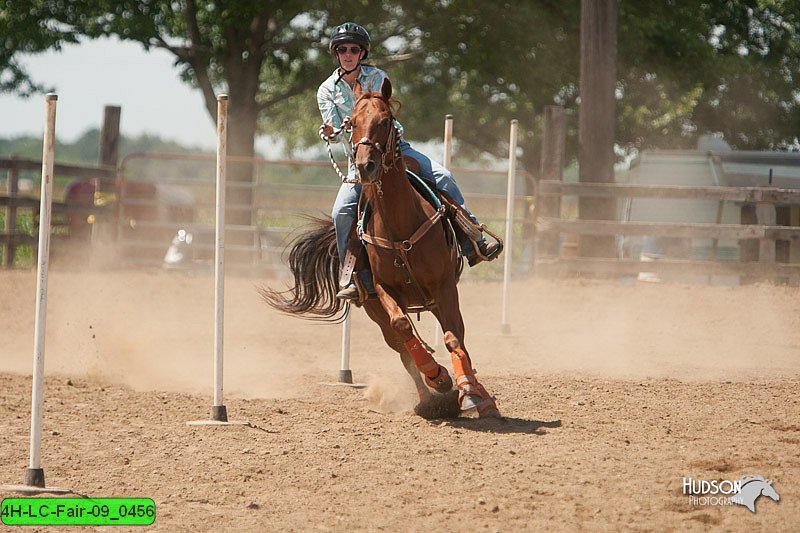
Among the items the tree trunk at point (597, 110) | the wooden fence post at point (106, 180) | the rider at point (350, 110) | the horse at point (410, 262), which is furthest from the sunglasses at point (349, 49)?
the wooden fence post at point (106, 180)

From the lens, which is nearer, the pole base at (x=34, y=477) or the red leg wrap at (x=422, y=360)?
the pole base at (x=34, y=477)

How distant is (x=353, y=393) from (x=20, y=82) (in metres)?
17.1

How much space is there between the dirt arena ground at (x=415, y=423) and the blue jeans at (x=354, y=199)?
1.23 metres

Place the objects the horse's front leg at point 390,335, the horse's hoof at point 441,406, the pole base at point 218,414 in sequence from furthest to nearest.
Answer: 1. the horse's front leg at point 390,335
2. the horse's hoof at point 441,406
3. the pole base at point 218,414

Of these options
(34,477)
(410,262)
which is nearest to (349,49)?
(410,262)

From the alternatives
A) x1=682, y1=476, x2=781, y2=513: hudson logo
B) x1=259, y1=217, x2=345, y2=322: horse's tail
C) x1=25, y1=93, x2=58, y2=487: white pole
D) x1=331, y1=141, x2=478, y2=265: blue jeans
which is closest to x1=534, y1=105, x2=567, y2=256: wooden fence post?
x1=259, y1=217, x2=345, y2=322: horse's tail

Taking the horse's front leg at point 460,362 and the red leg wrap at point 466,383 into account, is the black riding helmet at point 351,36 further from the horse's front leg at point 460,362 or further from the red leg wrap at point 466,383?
the red leg wrap at point 466,383

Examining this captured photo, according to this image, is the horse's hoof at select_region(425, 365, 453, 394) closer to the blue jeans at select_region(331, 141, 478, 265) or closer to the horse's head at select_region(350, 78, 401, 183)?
the blue jeans at select_region(331, 141, 478, 265)

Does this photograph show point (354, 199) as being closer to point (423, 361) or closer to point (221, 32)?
point (423, 361)

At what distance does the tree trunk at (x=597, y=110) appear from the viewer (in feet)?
55.6

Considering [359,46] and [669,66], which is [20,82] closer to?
[669,66]

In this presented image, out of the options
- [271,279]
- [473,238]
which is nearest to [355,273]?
[473,238]

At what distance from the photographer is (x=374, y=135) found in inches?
253

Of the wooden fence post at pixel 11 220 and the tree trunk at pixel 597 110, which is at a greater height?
the tree trunk at pixel 597 110
